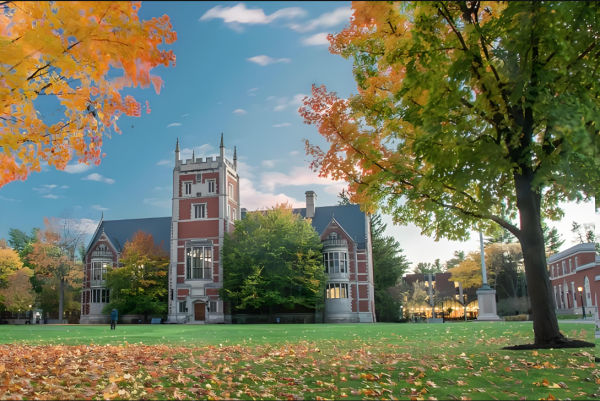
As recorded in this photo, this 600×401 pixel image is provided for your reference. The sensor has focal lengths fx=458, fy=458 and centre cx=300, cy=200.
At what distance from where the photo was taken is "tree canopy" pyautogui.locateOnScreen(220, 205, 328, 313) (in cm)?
4078

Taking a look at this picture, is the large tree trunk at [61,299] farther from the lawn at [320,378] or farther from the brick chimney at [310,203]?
the lawn at [320,378]

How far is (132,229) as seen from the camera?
5706cm

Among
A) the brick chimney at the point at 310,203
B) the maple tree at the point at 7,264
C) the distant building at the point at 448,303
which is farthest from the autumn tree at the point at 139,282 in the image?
the distant building at the point at 448,303

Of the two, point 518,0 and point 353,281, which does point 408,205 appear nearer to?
point 518,0

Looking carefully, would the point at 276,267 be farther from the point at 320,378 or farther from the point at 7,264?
the point at 320,378

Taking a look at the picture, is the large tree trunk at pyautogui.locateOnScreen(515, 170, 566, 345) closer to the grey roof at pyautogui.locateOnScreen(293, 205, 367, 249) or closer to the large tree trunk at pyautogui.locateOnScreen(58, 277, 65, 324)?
the grey roof at pyautogui.locateOnScreen(293, 205, 367, 249)

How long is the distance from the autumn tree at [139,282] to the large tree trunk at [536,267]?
41.5 metres

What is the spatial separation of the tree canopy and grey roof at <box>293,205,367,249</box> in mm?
6553

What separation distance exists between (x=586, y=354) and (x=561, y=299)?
26762 millimetres

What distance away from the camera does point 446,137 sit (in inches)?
264

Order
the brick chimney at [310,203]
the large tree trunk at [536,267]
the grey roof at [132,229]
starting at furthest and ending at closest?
the grey roof at [132,229], the brick chimney at [310,203], the large tree trunk at [536,267]

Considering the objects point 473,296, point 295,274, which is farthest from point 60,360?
point 473,296

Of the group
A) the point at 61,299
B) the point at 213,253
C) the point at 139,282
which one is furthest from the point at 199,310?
the point at 61,299

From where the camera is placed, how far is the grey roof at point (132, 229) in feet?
183
